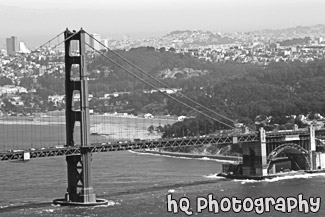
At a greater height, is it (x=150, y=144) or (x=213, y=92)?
(x=213, y=92)

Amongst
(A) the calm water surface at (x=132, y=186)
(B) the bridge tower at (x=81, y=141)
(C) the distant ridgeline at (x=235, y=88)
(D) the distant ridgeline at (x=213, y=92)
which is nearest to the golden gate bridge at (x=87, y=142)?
(B) the bridge tower at (x=81, y=141)

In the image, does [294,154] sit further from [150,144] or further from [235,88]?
[235,88]

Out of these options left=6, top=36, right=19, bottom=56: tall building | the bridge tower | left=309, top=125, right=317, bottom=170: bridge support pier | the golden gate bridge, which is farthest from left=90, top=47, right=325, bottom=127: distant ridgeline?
the bridge tower

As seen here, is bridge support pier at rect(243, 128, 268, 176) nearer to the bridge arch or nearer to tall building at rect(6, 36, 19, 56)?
the bridge arch

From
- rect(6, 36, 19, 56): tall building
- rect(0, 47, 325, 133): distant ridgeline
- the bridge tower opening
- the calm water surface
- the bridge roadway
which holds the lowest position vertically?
the calm water surface

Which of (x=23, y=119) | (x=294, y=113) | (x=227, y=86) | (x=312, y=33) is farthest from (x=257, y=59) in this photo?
(x=312, y=33)

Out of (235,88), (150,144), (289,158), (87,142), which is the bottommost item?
(289,158)

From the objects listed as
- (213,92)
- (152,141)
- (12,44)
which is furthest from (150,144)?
(12,44)
